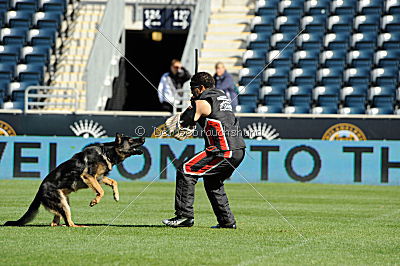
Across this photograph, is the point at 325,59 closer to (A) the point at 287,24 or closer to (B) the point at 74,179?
(A) the point at 287,24

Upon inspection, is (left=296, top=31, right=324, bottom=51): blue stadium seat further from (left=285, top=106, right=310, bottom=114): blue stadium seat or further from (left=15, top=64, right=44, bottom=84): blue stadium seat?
(left=15, top=64, right=44, bottom=84): blue stadium seat

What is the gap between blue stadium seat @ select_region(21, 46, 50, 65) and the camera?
23.9m

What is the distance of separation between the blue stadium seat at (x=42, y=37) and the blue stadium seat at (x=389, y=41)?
9449mm

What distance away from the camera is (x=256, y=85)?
23062 millimetres

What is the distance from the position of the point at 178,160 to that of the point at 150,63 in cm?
1118

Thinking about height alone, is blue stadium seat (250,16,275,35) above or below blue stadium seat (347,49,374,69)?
above

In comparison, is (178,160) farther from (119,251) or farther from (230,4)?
(119,251)

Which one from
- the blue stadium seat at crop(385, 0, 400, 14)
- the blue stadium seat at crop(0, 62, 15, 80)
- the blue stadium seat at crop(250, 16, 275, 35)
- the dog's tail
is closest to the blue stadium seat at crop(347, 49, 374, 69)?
the blue stadium seat at crop(385, 0, 400, 14)

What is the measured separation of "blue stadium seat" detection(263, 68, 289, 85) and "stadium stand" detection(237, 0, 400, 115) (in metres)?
0.01

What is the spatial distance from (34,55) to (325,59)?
8338 millimetres

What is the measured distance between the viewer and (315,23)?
77.8ft

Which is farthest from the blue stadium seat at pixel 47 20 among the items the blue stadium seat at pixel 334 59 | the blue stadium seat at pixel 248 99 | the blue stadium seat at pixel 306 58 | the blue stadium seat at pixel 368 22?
the blue stadium seat at pixel 368 22

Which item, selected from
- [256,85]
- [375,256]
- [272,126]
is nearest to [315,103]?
[256,85]

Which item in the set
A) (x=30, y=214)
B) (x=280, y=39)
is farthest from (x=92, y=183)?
(x=280, y=39)
